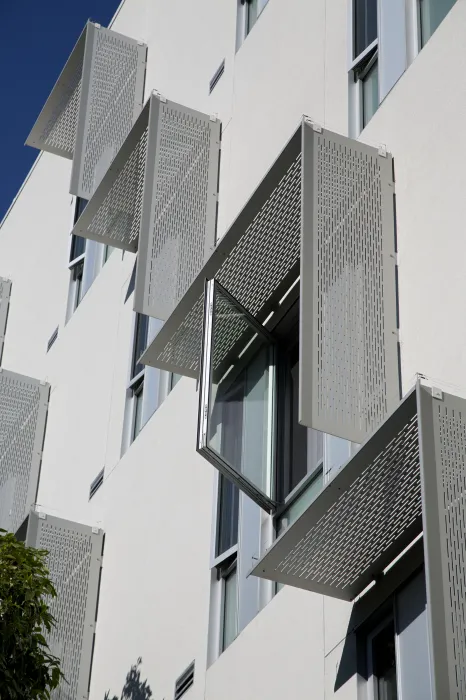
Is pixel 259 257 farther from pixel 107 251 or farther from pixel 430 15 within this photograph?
pixel 107 251

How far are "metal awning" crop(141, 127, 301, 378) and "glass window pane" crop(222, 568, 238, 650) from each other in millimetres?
2365

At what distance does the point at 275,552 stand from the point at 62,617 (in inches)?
229

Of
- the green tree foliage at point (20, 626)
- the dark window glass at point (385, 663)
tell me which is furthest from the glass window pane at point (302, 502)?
the green tree foliage at point (20, 626)

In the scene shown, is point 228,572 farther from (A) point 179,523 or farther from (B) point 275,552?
(B) point 275,552

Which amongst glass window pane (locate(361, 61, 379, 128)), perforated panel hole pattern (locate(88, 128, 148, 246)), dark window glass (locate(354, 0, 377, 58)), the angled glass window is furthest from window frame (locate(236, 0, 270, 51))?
the angled glass window

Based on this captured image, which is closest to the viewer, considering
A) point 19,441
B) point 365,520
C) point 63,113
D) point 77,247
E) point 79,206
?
point 365,520

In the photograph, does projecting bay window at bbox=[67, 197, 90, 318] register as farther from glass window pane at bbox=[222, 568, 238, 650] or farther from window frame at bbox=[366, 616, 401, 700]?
window frame at bbox=[366, 616, 401, 700]

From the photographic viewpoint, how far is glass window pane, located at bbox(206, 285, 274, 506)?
34.3 feet

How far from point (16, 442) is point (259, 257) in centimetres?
815

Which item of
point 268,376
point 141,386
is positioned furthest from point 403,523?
point 141,386

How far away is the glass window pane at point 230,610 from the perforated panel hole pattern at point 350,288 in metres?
2.90

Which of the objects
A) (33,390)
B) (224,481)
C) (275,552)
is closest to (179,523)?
(224,481)

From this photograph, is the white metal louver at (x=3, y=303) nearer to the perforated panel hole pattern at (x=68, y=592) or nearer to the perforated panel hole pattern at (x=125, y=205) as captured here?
the perforated panel hole pattern at (x=125, y=205)

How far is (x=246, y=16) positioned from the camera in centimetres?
1512
